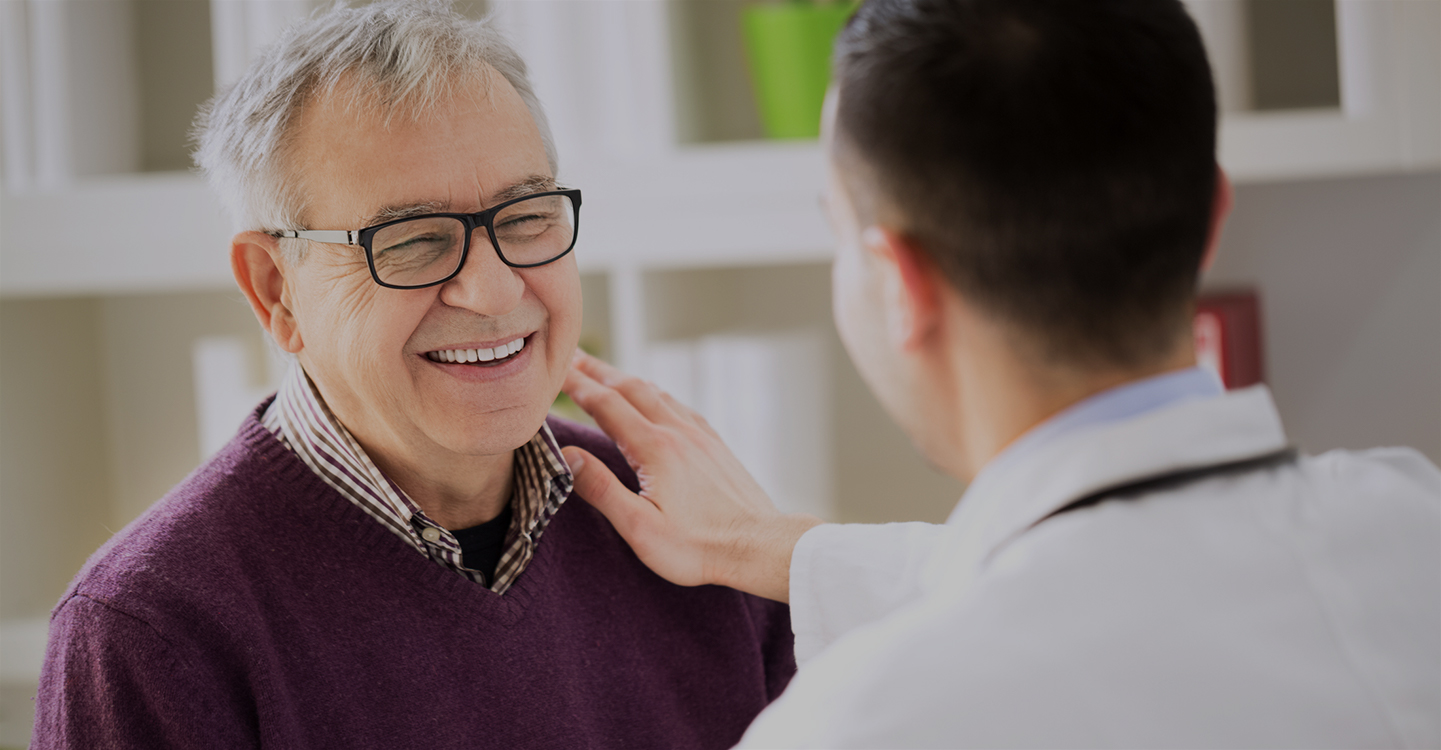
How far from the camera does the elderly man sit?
989 mm

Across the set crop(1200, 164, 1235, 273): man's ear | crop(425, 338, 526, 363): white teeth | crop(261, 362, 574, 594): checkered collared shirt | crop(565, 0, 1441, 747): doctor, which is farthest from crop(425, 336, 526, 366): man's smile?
crop(1200, 164, 1235, 273): man's ear

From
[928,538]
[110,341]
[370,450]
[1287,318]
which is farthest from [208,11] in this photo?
[1287,318]

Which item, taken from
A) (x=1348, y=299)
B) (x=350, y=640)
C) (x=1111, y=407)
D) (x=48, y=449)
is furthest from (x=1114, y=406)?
(x=48, y=449)

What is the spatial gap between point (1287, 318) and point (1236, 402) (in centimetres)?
139

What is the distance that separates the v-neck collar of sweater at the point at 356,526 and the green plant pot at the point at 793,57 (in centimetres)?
99

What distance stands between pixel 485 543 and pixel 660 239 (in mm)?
722

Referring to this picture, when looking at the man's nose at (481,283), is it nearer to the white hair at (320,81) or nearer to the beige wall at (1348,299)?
the white hair at (320,81)

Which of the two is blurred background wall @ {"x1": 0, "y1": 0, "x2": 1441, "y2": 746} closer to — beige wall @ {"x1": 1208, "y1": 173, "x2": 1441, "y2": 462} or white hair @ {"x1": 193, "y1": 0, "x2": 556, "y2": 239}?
beige wall @ {"x1": 1208, "y1": 173, "x2": 1441, "y2": 462}

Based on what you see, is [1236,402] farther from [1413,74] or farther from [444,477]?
[1413,74]

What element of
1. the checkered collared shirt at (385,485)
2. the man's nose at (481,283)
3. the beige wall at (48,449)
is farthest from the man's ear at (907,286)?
the beige wall at (48,449)

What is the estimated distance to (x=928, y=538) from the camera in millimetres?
1125

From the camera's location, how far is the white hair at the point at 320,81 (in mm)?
1061

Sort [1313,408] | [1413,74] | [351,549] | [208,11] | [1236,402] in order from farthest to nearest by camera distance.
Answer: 1. [208,11]
2. [1313,408]
3. [1413,74]
4. [351,549]
5. [1236,402]

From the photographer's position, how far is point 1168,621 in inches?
25.3
